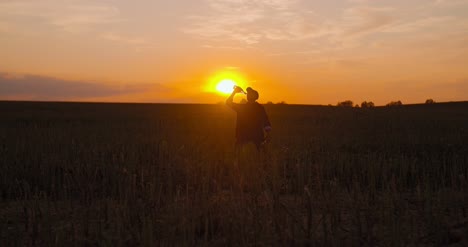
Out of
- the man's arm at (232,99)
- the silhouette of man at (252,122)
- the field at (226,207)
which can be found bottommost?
the field at (226,207)

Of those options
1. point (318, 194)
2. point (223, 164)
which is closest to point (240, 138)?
point (223, 164)

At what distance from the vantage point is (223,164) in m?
11.0

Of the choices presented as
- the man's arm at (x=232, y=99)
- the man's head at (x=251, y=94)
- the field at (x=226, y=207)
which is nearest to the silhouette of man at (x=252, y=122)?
the man's head at (x=251, y=94)

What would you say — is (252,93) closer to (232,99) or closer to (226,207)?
(232,99)

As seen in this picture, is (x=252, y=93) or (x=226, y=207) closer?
(x=226, y=207)

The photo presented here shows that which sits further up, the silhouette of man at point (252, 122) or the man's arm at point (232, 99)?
the man's arm at point (232, 99)

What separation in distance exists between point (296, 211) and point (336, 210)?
0.64 metres

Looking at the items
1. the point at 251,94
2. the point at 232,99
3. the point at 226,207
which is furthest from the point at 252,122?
the point at 226,207

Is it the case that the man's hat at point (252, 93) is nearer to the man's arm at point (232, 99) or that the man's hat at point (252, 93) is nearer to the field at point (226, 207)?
the man's arm at point (232, 99)

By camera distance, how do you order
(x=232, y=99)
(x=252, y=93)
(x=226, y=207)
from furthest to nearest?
(x=232, y=99) < (x=252, y=93) < (x=226, y=207)

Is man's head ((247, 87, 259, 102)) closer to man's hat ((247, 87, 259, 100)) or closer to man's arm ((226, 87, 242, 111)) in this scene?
man's hat ((247, 87, 259, 100))

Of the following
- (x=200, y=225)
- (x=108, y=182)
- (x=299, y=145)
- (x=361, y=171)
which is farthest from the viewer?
(x=299, y=145)

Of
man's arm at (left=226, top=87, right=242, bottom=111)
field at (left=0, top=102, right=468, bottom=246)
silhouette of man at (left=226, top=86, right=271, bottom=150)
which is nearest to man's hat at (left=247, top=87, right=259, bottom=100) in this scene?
silhouette of man at (left=226, top=86, right=271, bottom=150)

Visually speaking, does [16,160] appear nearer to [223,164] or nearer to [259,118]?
[223,164]
